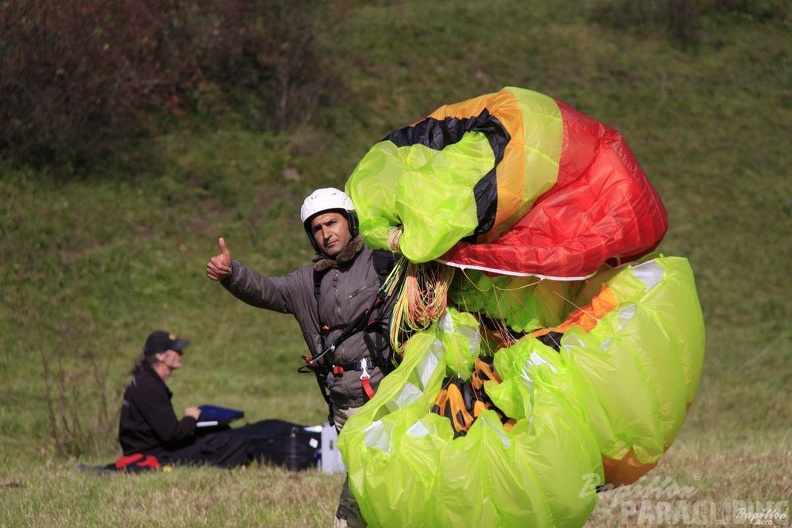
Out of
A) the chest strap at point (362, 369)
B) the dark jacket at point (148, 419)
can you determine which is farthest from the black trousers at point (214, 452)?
the chest strap at point (362, 369)

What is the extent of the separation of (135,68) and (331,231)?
14582 millimetres

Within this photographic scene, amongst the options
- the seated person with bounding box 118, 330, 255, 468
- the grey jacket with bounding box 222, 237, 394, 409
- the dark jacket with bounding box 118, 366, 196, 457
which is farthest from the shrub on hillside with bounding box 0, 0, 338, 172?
the grey jacket with bounding box 222, 237, 394, 409

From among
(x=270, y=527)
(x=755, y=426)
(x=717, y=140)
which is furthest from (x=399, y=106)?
(x=270, y=527)

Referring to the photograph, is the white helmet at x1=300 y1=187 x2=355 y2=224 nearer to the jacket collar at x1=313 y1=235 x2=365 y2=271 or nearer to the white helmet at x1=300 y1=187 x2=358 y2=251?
the white helmet at x1=300 y1=187 x2=358 y2=251

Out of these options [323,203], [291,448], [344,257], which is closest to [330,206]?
[323,203]

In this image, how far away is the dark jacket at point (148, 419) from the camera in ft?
25.8

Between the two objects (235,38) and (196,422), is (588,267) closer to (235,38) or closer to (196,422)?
(196,422)

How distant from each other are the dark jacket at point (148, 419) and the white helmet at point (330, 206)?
371 centimetres

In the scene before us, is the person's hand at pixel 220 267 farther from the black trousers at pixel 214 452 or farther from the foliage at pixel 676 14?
the foliage at pixel 676 14

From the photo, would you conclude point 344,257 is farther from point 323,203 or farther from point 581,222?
point 581,222

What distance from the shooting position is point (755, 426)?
11.0 meters

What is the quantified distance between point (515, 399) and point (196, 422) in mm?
4665

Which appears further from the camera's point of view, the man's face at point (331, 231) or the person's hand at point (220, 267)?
the man's face at point (331, 231)

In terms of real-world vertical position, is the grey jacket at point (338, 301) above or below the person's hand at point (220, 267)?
below
